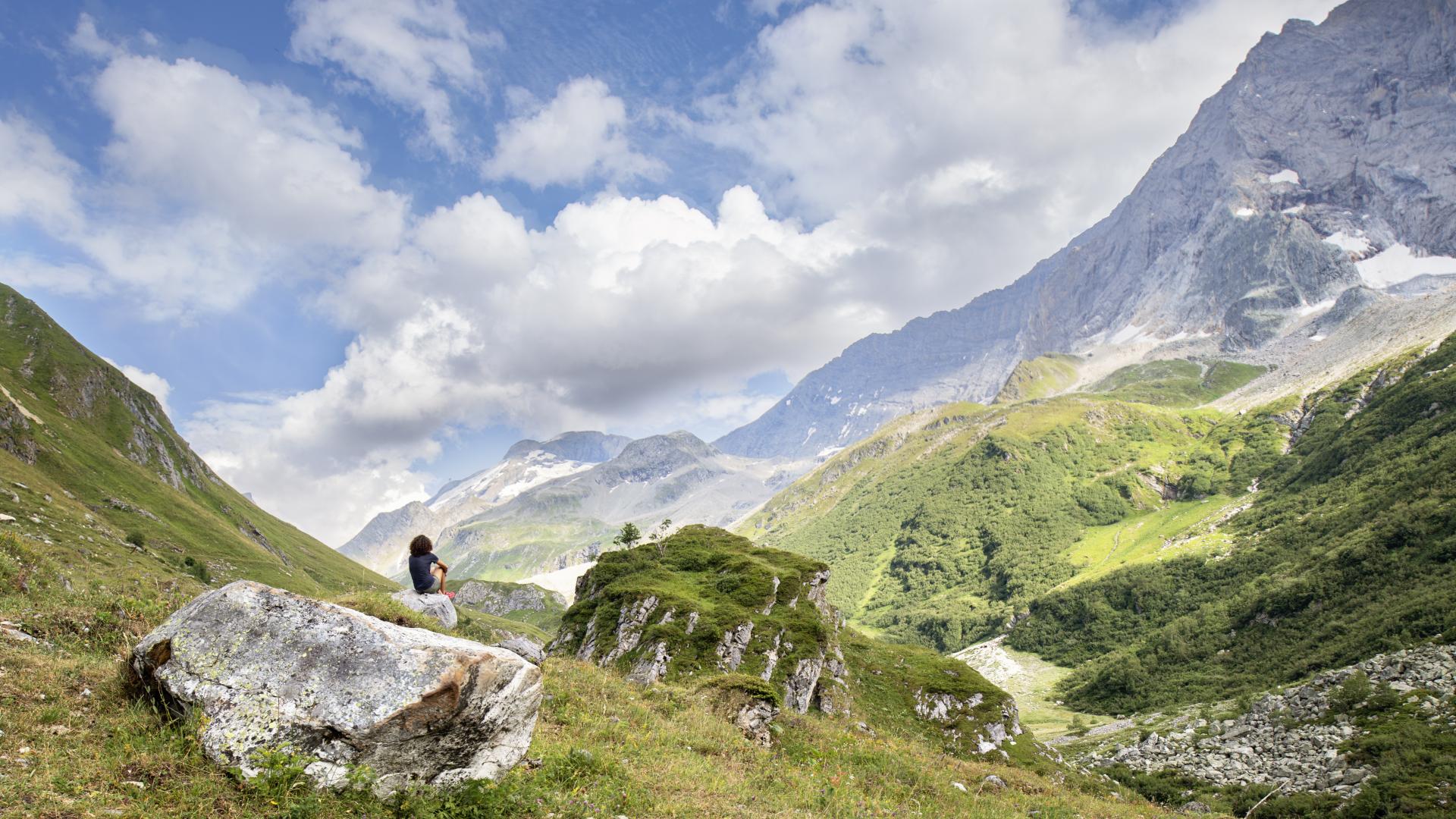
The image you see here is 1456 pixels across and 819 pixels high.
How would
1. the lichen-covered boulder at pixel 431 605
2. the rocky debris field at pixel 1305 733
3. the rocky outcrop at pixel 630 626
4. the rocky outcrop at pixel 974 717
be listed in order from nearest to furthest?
the lichen-covered boulder at pixel 431 605, the rocky outcrop at pixel 630 626, the rocky outcrop at pixel 974 717, the rocky debris field at pixel 1305 733

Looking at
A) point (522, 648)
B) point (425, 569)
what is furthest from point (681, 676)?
point (425, 569)

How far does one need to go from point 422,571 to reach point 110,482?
13842 cm

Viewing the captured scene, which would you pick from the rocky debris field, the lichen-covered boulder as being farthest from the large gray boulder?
the rocky debris field

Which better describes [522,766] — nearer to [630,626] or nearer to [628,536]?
[630,626]

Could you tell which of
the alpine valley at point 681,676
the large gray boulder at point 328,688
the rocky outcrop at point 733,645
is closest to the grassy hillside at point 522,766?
the alpine valley at point 681,676

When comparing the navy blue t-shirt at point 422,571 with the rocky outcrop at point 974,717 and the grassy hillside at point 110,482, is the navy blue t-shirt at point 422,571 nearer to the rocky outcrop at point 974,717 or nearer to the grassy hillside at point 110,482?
the grassy hillside at point 110,482

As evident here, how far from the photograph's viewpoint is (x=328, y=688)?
35.1ft

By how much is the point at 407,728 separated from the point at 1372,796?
7873 cm

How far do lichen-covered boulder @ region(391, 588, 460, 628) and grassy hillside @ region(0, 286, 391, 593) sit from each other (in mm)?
33500

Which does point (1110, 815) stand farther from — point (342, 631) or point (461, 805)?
point (342, 631)

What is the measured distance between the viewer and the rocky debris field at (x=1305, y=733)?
206 feet

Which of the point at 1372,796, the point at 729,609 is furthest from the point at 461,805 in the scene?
the point at 1372,796

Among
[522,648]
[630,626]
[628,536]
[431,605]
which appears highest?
[628,536]

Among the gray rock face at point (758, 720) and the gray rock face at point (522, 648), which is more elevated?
the gray rock face at point (522, 648)
